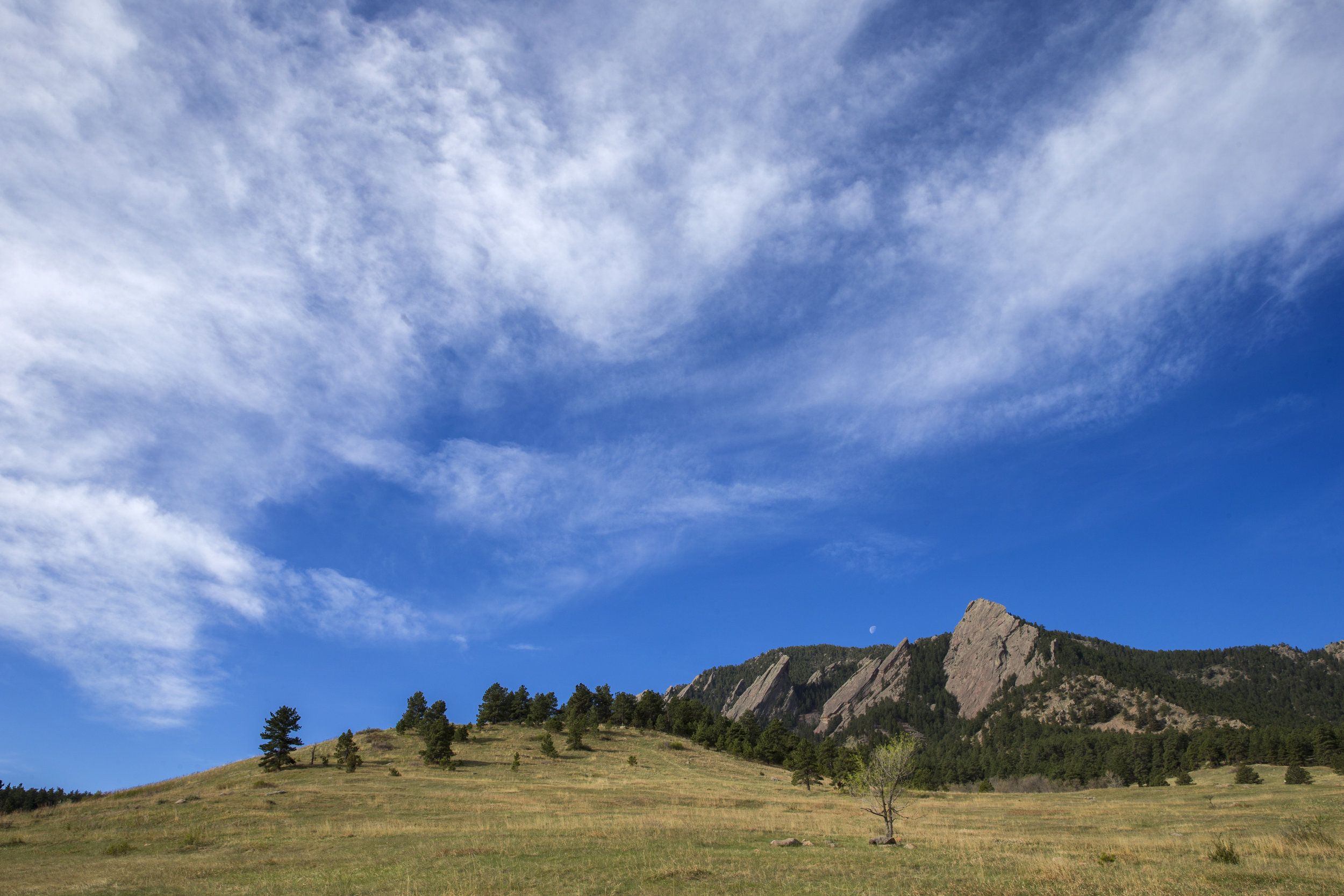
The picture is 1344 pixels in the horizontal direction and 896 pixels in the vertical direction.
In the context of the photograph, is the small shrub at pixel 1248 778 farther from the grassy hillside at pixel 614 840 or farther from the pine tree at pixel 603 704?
the pine tree at pixel 603 704

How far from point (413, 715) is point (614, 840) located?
77536 mm

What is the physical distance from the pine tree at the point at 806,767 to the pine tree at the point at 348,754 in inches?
2024

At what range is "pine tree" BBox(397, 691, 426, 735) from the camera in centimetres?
9588

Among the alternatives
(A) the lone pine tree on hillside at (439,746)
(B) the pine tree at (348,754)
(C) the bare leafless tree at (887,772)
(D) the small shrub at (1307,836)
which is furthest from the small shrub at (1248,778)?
(B) the pine tree at (348,754)

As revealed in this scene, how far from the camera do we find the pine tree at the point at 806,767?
273 feet

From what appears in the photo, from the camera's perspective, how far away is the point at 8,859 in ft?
98.5

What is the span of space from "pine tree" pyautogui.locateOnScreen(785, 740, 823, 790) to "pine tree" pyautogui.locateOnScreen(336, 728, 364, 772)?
51.4 meters

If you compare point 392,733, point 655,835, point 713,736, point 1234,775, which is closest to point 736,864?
point 655,835

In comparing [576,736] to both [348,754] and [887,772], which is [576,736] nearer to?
[348,754]

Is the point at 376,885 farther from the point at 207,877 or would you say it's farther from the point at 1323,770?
the point at 1323,770

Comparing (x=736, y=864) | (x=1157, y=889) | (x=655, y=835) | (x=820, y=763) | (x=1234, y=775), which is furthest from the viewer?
(x=820, y=763)

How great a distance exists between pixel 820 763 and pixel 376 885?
320 ft

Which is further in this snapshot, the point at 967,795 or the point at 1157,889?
the point at 967,795

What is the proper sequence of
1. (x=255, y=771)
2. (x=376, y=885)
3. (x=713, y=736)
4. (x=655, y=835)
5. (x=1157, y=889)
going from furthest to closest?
(x=713, y=736)
(x=255, y=771)
(x=655, y=835)
(x=376, y=885)
(x=1157, y=889)
